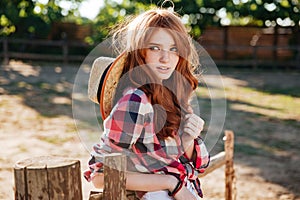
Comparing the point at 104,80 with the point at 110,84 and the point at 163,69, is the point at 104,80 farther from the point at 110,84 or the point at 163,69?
the point at 163,69

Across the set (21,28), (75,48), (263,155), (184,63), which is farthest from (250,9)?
(184,63)

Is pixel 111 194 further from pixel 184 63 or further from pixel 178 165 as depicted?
pixel 184 63

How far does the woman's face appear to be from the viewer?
1.67 meters

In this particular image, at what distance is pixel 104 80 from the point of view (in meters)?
1.65

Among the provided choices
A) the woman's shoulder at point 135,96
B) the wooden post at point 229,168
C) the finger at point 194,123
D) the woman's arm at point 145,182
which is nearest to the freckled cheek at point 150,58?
the woman's shoulder at point 135,96

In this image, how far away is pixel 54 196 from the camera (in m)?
1.36

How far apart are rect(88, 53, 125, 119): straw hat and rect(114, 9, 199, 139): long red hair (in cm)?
3

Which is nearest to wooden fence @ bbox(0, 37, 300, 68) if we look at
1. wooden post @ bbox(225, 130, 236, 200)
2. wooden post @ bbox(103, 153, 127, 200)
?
wooden post @ bbox(225, 130, 236, 200)

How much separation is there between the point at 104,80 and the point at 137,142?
233 millimetres

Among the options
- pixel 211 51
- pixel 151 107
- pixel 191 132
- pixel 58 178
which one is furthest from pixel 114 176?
pixel 211 51

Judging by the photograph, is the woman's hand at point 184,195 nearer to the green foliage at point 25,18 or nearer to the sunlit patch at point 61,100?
the sunlit patch at point 61,100

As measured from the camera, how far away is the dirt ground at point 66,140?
4.79 m

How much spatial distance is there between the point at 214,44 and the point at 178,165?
1581cm

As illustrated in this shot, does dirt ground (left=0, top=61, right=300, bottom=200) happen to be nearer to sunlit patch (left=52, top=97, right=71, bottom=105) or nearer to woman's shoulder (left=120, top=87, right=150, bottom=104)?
sunlit patch (left=52, top=97, right=71, bottom=105)
